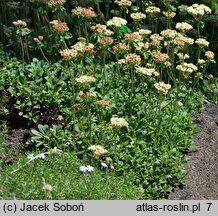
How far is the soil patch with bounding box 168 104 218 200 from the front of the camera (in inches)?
215

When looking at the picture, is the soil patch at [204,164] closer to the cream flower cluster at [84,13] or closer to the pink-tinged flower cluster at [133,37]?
the pink-tinged flower cluster at [133,37]

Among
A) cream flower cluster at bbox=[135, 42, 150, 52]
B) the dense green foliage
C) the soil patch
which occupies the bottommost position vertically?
the soil patch

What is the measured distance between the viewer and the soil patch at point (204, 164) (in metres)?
5.46

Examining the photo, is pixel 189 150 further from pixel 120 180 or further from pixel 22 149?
pixel 22 149

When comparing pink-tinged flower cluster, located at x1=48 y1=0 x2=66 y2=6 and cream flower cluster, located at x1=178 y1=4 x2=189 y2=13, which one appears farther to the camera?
cream flower cluster, located at x1=178 y1=4 x2=189 y2=13

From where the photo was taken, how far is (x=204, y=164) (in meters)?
5.83

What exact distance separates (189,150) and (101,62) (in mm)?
1363

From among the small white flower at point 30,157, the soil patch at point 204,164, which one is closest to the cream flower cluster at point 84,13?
the soil patch at point 204,164

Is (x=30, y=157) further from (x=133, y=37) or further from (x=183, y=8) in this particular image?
(x=183, y=8)

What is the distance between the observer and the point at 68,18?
7.16 m

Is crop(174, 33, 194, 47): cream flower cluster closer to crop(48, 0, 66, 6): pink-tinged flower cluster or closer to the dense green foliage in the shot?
the dense green foliage

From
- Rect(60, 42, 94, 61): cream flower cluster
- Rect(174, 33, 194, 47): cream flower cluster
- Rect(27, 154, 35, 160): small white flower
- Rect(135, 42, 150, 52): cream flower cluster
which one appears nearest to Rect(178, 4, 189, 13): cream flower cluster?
Rect(135, 42, 150, 52): cream flower cluster

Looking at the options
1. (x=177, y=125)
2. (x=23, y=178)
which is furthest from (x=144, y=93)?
(x=23, y=178)

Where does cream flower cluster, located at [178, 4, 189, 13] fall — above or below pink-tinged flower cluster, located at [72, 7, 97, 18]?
below
